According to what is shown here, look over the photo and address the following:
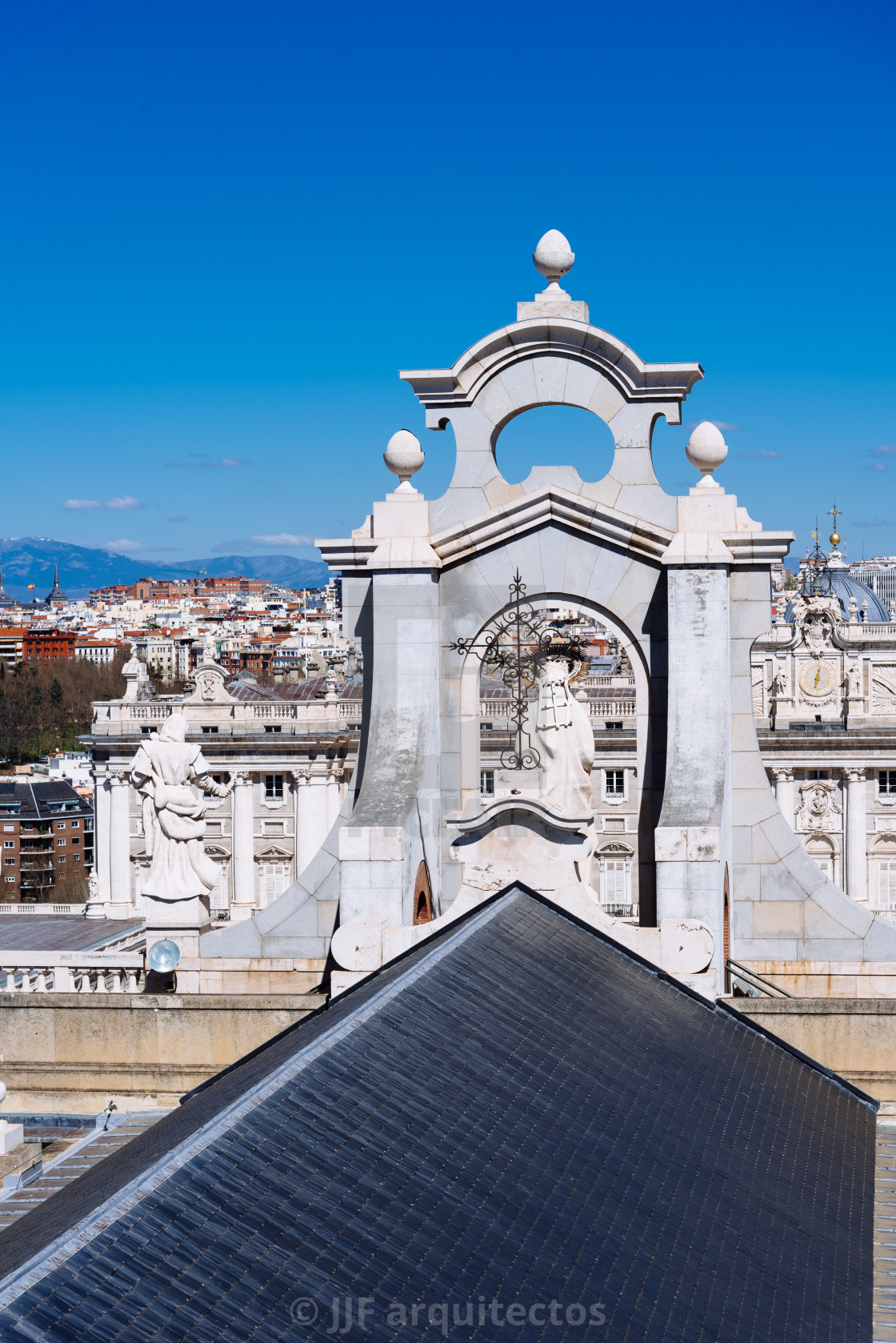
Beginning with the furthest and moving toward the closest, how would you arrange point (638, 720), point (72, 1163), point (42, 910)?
point (42, 910) → point (638, 720) → point (72, 1163)

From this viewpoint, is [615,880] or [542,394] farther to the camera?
[615,880]

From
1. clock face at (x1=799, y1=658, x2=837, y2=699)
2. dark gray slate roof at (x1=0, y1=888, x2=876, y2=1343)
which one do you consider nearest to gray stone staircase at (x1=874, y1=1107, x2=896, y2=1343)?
dark gray slate roof at (x1=0, y1=888, x2=876, y2=1343)

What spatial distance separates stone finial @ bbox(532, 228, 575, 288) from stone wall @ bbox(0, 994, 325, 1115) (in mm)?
8315

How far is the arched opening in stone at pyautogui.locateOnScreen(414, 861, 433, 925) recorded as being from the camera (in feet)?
56.3

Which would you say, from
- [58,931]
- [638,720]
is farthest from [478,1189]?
[58,931]

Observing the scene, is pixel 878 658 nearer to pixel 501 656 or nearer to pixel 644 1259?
pixel 501 656

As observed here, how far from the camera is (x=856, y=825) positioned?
69375mm

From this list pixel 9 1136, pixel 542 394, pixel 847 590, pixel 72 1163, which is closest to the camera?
pixel 9 1136

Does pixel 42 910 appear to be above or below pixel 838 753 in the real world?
below

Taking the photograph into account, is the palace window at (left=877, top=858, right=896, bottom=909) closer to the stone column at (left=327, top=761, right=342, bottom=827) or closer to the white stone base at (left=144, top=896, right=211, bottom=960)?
the stone column at (left=327, top=761, right=342, bottom=827)

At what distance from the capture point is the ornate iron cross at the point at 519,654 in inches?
666

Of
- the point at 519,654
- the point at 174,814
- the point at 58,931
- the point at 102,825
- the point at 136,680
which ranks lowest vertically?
the point at 58,931

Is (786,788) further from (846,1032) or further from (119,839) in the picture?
(846,1032)

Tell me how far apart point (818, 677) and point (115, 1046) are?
187ft
